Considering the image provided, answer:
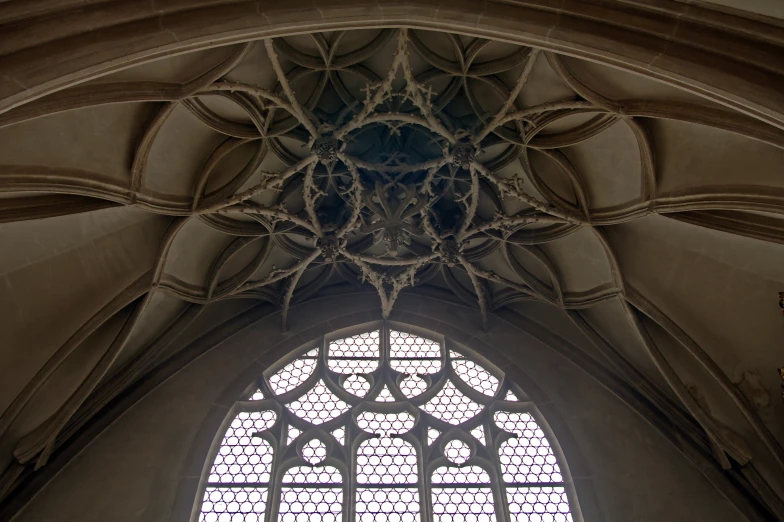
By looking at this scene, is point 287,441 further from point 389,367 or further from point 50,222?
point 50,222

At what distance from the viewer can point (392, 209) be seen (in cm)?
1048

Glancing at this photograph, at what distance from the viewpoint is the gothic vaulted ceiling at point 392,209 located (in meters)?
8.30

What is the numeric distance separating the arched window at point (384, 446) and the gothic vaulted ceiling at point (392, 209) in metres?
1.23

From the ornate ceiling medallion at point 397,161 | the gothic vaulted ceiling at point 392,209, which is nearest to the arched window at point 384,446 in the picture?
the ornate ceiling medallion at point 397,161

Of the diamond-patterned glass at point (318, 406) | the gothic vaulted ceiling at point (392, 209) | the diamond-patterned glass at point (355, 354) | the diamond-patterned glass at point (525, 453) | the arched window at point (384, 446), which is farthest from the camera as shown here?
the diamond-patterned glass at point (355, 354)

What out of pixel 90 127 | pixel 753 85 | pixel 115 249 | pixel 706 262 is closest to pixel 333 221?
pixel 115 249

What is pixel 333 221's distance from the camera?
1105 centimetres

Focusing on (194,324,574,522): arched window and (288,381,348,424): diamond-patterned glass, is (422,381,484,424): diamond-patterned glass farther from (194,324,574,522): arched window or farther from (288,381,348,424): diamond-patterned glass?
(288,381,348,424): diamond-patterned glass

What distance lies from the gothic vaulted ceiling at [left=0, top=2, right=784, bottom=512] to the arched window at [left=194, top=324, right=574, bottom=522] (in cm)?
123

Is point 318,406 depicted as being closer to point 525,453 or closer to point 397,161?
Answer: point 525,453

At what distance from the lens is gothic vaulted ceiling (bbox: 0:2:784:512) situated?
27.2 feet

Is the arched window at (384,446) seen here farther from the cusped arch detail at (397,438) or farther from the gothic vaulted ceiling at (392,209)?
the gothic vaulted ceiling at (392,209)

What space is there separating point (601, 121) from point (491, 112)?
1.43 metres

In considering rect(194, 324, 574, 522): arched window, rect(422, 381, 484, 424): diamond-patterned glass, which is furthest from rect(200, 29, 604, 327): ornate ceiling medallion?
rect(422, 381, 484, 424): diamond-patterned glass
